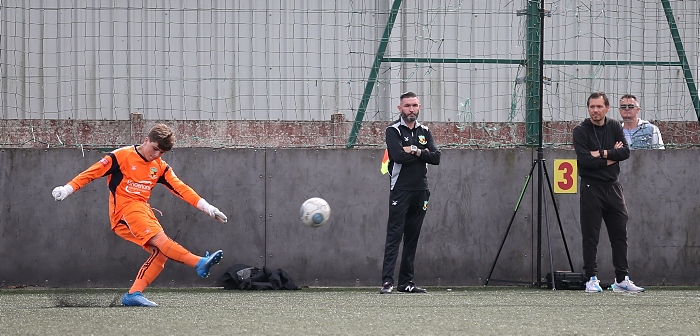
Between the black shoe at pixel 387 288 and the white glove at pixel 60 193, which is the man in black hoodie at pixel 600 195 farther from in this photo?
the white glove at pixel 60 193

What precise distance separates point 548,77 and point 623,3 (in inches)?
48.5

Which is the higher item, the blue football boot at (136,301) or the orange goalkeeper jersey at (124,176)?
the orange goalkeeper jersey at (124,176)

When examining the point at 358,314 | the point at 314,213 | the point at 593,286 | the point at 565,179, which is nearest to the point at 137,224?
the point at 314,213

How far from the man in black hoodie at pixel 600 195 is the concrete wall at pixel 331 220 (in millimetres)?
946

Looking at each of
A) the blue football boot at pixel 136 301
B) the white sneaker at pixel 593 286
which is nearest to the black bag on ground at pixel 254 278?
the blue football boot at pixel 136 301

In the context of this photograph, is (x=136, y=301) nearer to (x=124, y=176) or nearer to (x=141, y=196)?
(x=141, y=196)

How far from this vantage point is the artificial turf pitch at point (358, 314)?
21.3 ft

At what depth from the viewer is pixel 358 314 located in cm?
759

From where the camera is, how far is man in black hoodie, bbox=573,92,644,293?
10.6 metres

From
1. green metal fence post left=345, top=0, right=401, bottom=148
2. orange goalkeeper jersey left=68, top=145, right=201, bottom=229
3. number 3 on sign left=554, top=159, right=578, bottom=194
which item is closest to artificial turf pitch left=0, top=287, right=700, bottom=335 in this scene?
orange goalkeeper jersey left=68, top=145, right=201, bottom=229

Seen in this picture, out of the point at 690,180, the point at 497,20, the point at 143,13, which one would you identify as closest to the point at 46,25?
the point at 143,13

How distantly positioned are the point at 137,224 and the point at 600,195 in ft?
14.7

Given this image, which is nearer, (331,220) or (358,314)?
(358,314)

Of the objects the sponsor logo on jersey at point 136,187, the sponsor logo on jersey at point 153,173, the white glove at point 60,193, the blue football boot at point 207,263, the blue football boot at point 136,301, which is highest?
the sponsor logo on jersey at point 153,173
